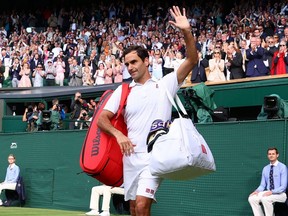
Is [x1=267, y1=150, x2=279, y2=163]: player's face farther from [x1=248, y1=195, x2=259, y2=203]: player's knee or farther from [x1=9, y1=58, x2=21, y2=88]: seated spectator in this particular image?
[x1=9, y1=58, x2=21, y2=88]: seated spectator

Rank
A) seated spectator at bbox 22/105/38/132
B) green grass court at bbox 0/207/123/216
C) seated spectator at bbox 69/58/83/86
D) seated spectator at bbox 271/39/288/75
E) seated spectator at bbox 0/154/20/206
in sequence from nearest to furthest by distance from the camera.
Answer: green grass court at bbox 0/207/123/216, seated spectator at bbox 271/39/288/75, seated spectator at bbox 0/154/20/206, seated spectator at bbox 22/105/38/132, seated spectator at bbox 69/58/83/86

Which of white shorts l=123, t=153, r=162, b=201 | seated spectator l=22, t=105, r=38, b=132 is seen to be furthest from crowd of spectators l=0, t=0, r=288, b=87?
white shorts l=123, t=153, r=162, b=201

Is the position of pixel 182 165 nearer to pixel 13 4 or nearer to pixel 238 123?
pixel 238 123

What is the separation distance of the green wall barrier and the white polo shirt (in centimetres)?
646

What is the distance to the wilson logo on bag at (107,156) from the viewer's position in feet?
23.4

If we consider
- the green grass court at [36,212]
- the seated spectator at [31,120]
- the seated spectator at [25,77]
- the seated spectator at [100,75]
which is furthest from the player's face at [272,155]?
the seated spectator at [25,77]

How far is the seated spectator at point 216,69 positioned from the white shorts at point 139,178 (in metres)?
11.8

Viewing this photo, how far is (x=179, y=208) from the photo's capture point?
15.2 m

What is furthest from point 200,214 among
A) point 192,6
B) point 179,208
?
point 192,6

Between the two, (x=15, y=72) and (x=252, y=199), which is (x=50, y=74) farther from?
(x=252, y=199)

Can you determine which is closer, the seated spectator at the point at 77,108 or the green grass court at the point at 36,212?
the green grass court at the point at 36,212

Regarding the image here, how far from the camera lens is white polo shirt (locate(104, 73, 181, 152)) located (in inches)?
279

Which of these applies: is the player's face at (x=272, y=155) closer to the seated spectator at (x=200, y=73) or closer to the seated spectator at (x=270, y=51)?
the seated spectator at (x=270, y=51)

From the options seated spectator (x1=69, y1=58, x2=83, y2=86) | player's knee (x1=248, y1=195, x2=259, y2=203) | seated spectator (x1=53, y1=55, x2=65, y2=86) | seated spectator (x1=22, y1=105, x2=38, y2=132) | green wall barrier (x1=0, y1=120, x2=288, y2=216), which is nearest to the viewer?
player's knee (x1=248, y1=195, x2=259, y2=203)
